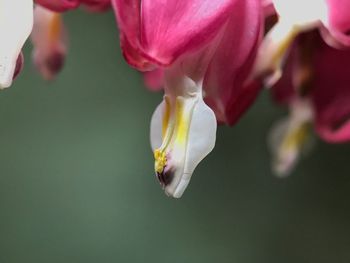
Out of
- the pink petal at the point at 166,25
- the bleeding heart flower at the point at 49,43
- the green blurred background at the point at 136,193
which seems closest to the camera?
the pink petal at the point at 166,25

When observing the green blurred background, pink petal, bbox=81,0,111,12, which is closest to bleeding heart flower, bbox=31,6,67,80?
pink petal, bbox=81,0,111,12

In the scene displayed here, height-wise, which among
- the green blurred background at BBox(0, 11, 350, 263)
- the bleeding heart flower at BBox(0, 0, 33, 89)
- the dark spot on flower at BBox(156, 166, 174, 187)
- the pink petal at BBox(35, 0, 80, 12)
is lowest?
the green blurred background at BBox(0, 11, 350, 263)

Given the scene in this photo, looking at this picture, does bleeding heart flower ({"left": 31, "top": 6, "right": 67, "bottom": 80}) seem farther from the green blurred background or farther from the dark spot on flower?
the green blurred background

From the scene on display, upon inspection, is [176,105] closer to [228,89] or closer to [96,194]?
[228,89]

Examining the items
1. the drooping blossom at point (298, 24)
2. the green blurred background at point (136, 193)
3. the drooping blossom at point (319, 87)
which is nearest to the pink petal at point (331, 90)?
the drooping blossom at point (319, 87)

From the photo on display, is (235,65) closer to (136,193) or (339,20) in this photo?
(339,20)

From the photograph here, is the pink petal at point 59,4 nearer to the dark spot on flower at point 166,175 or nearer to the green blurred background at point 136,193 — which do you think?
the dark spot on flower at point 166,175

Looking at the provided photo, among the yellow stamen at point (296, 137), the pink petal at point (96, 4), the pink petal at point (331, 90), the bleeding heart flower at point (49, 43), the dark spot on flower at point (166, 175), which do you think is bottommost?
the yellow stamen at point (296, 137)

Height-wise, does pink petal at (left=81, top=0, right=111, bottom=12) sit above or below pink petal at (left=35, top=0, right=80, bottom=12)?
below
